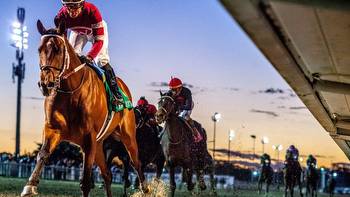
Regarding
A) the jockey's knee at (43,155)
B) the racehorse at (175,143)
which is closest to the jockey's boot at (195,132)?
the racehorse at (175,143)

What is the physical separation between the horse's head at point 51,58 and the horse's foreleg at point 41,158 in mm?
533

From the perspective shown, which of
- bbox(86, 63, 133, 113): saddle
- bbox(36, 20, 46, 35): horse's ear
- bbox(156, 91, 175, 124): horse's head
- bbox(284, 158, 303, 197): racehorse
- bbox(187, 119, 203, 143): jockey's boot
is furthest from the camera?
bbox(284, 158, 303, 197): racehorse

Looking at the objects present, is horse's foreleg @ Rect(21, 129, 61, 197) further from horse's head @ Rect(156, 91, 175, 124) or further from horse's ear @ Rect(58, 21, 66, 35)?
horse's head @ Rect(156, 91, 175, 124)

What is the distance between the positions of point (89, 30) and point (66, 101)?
162 centimetres

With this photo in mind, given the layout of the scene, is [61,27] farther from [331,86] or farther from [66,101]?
[331,86]

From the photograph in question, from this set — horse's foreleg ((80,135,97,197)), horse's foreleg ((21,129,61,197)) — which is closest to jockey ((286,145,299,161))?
horse's foreleg ((80,135,97,197))

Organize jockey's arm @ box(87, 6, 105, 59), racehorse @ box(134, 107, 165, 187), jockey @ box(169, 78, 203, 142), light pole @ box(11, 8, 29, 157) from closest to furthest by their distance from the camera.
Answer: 1. jockey's arm @ box(87, 6, 105, 59)
2. jockey @ box(169, 78, 203, 142)
3. racehorse @ box(134, 107, 165, 187)
4. light pole @ box(11, 8, 29, 157)

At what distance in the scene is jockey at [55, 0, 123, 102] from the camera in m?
9.31

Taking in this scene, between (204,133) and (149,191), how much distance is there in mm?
6031

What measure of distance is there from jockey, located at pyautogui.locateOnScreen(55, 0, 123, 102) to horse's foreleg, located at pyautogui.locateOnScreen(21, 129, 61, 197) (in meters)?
1.36

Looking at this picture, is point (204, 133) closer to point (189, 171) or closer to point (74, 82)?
point (189, 171)

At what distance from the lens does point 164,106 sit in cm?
1411

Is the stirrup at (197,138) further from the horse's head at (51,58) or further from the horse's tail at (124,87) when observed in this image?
the horse's head at (51,58)

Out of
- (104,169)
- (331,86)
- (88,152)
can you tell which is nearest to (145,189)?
(104,169)
